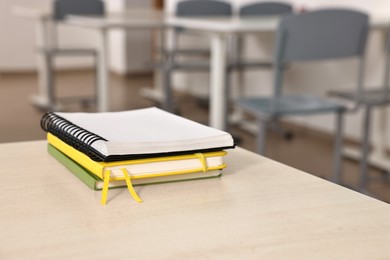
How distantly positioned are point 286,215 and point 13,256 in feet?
0.97

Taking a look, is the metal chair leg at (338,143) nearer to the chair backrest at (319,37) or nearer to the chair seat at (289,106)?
the chair seat at (289,106)

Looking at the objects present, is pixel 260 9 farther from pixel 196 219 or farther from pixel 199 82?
pixel 196 219

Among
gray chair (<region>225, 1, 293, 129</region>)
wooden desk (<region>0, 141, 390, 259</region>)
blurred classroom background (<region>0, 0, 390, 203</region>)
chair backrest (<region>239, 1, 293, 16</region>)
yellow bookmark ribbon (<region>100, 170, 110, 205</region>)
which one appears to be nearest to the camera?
wooden desk (<region>0, 141, 390, 259</region>)

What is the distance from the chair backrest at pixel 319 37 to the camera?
2.43 m

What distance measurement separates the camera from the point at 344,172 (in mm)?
3195

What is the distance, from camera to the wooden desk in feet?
1.96

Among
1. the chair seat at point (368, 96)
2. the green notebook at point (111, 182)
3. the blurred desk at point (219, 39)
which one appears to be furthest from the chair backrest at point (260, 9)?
the green notebook at point (111, 182)

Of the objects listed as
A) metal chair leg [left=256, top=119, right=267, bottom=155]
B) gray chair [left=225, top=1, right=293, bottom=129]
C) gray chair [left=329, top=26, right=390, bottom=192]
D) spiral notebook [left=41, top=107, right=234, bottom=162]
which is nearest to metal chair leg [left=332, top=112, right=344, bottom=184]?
gray chair [left=329, top=26, right=390, bottom=192]

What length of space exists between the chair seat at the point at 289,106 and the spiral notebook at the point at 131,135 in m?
1.54

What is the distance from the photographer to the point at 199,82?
18.3ft

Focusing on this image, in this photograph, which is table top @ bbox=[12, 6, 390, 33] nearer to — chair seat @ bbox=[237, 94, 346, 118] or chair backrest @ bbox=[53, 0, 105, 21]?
chair backrest @ bbox=[53, 0, 105, 21]

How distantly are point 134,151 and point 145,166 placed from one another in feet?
0.08

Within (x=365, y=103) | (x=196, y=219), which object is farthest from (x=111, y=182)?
(x=365, y=103)

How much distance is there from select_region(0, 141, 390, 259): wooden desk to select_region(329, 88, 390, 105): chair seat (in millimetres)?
2006
